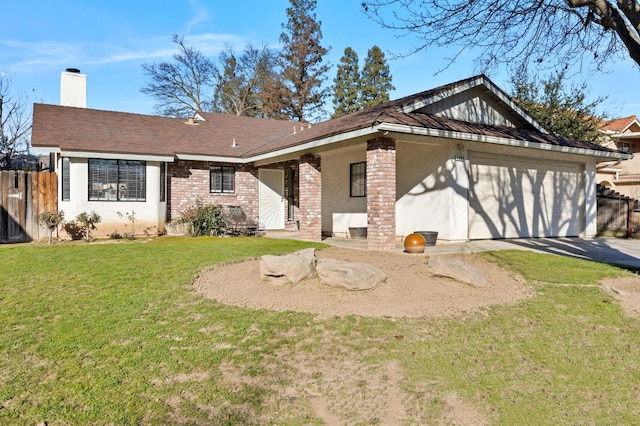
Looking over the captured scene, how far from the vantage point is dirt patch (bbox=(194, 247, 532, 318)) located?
5875 mm

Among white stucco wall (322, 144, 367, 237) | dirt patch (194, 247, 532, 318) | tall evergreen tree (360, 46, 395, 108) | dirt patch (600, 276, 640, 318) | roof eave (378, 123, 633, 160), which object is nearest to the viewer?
dirt patch (194, 247, 532, 318)

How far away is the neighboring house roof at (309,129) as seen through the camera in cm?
1107

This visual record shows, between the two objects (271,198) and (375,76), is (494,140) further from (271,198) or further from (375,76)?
(375,76)

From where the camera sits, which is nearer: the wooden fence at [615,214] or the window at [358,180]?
the window at [358,180]

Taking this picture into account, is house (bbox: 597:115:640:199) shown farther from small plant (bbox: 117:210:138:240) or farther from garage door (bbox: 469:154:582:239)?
small plant (bbox: 117:210:138:240)

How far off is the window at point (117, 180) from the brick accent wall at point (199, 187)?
4.57 ft

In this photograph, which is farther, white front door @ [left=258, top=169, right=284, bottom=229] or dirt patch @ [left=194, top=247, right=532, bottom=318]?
white front door @ [left=258, top=169, right=284, bottom=229]

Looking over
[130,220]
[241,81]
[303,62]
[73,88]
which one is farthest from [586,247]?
[241,81]

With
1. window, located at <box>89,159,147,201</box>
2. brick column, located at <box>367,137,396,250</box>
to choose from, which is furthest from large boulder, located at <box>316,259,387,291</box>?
window, located at <box>89,159,147,201</box>

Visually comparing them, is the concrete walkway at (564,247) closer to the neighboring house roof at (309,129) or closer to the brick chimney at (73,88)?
the neighboring house roof at (309,129)

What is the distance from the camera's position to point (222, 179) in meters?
17.3

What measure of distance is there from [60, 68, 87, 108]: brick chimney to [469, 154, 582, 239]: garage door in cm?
1606

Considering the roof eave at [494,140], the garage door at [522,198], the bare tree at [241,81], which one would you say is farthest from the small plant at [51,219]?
the bare tree at [241,81]

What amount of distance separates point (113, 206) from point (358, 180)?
801 cm
